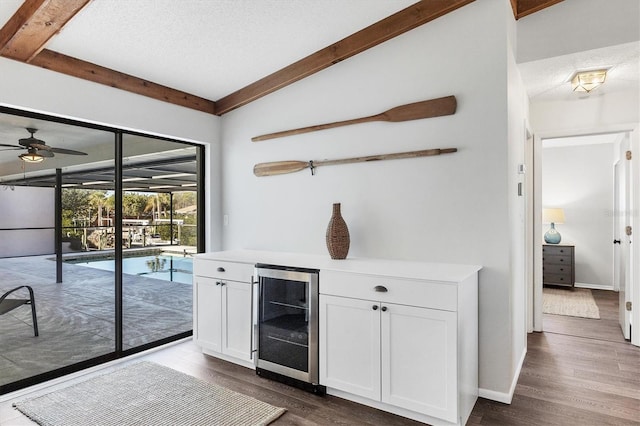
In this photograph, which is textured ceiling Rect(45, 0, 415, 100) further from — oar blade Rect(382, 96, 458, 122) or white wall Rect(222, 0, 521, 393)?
oar blade Rect(382, 96, 458, 122)

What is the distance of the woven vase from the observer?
2.93m

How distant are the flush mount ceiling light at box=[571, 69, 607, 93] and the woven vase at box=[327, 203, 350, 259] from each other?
231 cm

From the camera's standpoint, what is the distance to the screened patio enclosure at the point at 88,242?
2.73 metres

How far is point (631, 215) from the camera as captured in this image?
3.67 m

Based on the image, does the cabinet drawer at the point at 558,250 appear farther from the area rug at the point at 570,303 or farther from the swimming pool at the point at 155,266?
the swimming pool at the point at 155,266

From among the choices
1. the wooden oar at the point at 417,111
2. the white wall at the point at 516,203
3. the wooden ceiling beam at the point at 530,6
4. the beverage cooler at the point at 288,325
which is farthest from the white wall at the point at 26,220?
the wooden ceiling beam at the point at 530,6

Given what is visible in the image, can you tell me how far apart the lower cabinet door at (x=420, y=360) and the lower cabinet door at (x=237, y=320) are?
117 cm

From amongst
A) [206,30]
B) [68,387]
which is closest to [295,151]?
[206,30]

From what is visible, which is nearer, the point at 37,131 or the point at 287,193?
the point at 37,131

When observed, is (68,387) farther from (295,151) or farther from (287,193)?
(295,151)

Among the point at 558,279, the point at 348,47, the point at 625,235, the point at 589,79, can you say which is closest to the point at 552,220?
the point at 558,279

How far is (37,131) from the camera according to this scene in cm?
284

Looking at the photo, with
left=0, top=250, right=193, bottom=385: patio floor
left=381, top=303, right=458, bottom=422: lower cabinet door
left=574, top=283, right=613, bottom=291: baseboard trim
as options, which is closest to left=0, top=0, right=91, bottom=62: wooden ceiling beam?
left=0, top=250, right=193, bottom=385: patio floor

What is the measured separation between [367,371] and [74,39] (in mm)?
3008
